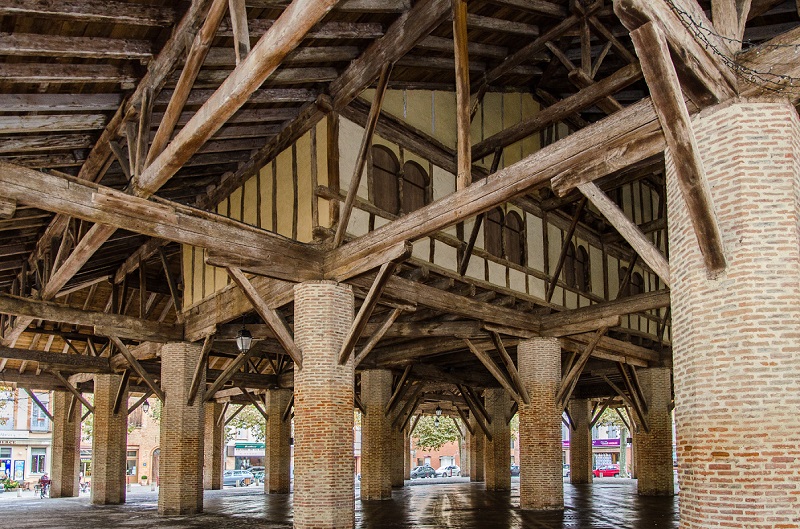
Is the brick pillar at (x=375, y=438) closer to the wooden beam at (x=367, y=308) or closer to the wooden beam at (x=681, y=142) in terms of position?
the wooden beam at (x=367, y=308)

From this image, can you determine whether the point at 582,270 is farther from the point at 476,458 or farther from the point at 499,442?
the point at 476,458

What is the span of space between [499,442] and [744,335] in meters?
18.9

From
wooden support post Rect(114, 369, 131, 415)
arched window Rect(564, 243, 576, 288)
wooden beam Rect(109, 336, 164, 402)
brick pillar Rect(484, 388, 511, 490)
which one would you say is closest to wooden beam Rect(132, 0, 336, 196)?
wooden beam Rect(109, 336, 164, 402)

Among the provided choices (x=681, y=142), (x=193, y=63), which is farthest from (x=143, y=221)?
(x=681, y=142)

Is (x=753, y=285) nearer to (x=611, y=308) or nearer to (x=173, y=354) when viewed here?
(x=611, y=308)

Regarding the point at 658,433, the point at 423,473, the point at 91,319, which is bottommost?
the point at 423,473

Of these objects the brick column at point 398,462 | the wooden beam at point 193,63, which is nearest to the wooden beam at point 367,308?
the wooden beam at point 193,63

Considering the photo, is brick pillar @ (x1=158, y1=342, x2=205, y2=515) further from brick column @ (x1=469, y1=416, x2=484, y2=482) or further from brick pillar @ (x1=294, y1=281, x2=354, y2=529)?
brick column @ (x1=469, y1=416, x2=484, y2=482)

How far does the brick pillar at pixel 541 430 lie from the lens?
53.2ft

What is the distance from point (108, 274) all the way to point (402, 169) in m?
10.2

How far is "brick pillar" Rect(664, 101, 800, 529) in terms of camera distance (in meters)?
6.22

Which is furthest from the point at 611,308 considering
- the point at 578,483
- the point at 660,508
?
the point at 578,483

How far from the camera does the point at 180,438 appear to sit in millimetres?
16156

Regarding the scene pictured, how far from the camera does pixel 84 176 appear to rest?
11.3 meters
